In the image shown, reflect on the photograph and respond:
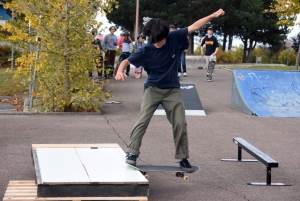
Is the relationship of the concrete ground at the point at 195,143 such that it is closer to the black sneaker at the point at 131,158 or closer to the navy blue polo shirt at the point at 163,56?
the black sneaker at the point at 131,158

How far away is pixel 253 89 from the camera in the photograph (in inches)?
613

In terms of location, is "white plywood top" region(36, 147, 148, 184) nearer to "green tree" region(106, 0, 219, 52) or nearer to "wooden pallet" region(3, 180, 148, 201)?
"wooden pallet" region(3, 180, 148, 201)

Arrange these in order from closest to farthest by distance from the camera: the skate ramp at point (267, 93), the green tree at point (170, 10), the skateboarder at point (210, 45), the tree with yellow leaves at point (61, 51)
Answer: the tree with yellow leaves at point (61, 51) → the skate ramp at point (267, 93) → the skateboarder at point (210, 45) → the green tree at point (170, 10)

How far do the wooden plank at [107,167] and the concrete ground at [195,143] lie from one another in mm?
418

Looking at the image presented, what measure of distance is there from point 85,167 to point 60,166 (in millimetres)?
277

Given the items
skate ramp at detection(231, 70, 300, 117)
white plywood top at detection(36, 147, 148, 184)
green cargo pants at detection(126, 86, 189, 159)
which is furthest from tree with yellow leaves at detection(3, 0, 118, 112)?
green cargo pants at detection(126, 86, 189, 159)

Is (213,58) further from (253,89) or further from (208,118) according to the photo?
(208,118)

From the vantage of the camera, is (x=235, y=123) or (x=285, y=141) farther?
(x=235, y=123)

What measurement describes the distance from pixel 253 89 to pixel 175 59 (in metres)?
8.92

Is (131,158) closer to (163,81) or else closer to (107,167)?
(107,167)

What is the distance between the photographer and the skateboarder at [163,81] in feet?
22.7

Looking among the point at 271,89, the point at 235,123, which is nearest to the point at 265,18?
the point at 271,89

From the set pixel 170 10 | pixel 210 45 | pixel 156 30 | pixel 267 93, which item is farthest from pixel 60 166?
pixel 170 10

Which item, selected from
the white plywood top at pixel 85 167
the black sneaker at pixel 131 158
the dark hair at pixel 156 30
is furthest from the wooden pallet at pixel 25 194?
the dark hair at pixel 156 30
